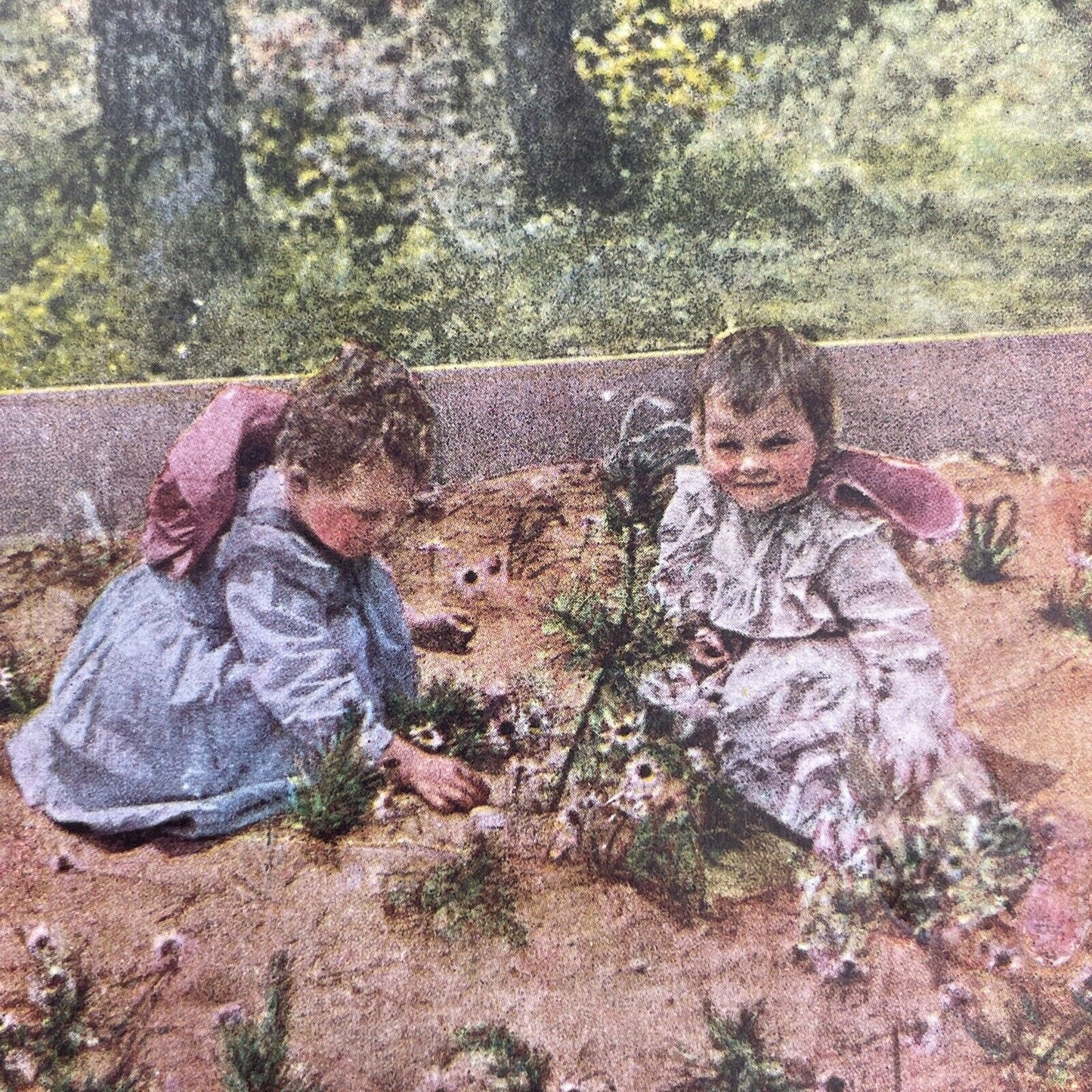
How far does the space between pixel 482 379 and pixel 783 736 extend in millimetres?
1654

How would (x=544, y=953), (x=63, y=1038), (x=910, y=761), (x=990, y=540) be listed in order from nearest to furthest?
(x=63, y=1038), (x=544, y=953), (x=910, y=761), (x=990, y=540)

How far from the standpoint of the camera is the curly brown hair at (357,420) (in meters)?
2.88

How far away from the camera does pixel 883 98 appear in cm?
303

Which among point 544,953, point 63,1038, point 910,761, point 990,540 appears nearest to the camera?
point 63,1038

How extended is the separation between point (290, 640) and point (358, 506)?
0.51 metres

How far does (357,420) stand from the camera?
293cm

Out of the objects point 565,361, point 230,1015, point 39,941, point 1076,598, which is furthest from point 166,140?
point 1076,598

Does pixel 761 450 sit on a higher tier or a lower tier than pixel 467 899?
higher

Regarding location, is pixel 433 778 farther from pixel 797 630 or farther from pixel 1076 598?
pixel 1076 598

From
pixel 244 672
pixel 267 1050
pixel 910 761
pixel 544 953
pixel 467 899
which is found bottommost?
pixel 267 1050

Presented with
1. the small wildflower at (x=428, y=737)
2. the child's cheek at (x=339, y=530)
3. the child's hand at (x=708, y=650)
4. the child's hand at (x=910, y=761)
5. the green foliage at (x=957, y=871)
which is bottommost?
the green foliage at (x=957, y=871)

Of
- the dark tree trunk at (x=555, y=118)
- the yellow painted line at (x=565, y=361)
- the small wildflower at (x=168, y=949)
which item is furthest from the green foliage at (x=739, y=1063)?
the dark tree trunk at (x=555, y=118)

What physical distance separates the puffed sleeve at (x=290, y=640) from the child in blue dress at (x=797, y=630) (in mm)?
1072

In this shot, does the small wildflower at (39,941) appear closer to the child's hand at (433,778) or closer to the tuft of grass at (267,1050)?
the tuft of grass at (267,1050)
